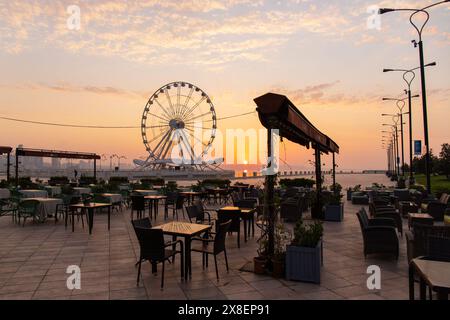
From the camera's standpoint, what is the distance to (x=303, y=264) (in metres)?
4.37

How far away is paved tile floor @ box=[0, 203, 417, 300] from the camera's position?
13.0 feet

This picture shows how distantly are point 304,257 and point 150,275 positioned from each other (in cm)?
219

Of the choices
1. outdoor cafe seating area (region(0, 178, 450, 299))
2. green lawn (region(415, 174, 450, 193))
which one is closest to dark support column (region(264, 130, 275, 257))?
outdoor cafe seating area (region(0, 178, 450, 299))

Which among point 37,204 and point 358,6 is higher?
point 358,6

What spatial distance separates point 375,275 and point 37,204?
8.66m

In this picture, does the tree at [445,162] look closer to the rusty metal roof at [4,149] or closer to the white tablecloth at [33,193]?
the white tablecloth at [33,193]

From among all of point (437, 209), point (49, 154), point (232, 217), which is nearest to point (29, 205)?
point (232, 217)

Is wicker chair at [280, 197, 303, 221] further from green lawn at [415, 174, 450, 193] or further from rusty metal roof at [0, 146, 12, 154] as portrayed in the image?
rusty metal roof at [0, 146, 12, 154]

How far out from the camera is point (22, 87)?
1852 cm

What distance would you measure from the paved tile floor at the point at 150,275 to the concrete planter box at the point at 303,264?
0.43 ft

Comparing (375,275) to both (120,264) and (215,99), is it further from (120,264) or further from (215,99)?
(215,99)

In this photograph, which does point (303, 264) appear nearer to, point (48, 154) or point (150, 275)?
point (150, 275)
